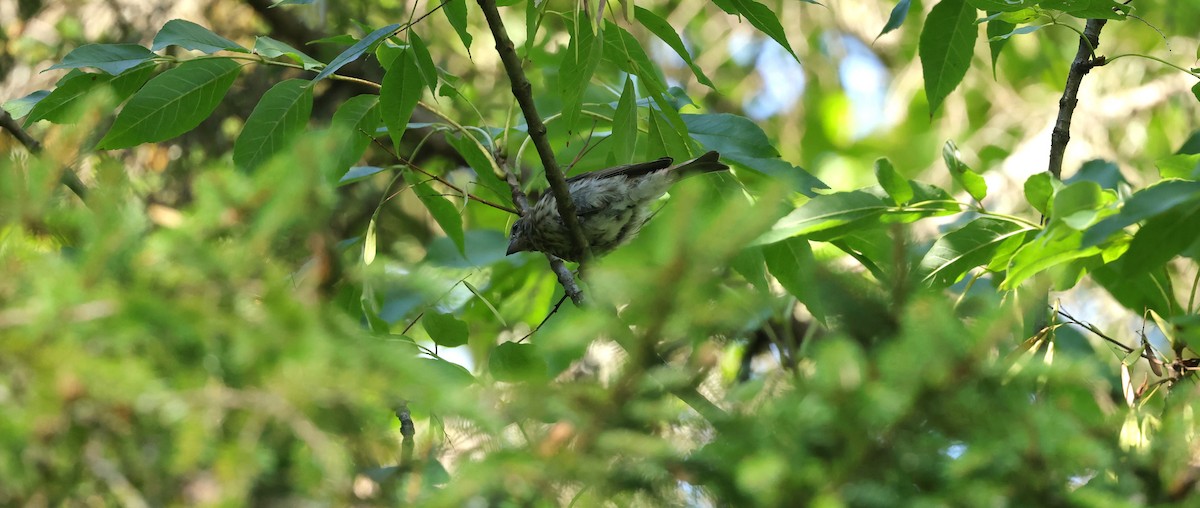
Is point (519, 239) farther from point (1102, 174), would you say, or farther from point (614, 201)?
point (1102, 174)

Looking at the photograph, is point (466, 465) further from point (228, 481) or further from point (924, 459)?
point (924, 459)

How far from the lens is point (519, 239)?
4.46 metres

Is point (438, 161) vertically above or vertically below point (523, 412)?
below

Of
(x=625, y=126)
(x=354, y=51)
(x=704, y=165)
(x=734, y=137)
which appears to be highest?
(x=354, y=51)

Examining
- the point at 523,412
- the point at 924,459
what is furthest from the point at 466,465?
the point at 924,459

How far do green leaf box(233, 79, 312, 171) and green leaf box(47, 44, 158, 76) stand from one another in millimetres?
372

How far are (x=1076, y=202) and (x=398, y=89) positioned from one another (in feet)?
6.12

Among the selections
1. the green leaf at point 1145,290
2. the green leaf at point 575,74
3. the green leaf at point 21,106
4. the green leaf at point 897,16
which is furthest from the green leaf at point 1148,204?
the green leaf at point 21,106

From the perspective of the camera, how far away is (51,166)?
1354 mm

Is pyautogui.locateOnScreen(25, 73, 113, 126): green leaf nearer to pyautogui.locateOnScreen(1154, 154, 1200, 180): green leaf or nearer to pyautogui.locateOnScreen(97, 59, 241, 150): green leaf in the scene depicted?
pyautogui.locateOnScreen(97, 59, 241, 150): green leaf

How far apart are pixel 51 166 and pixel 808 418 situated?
105cm

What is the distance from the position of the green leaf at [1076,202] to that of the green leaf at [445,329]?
168 cm

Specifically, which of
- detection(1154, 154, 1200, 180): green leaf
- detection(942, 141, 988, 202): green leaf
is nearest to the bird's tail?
detection(942, 141, 988, 202): green leaf

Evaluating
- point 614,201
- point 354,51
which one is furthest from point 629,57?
point 614,201
